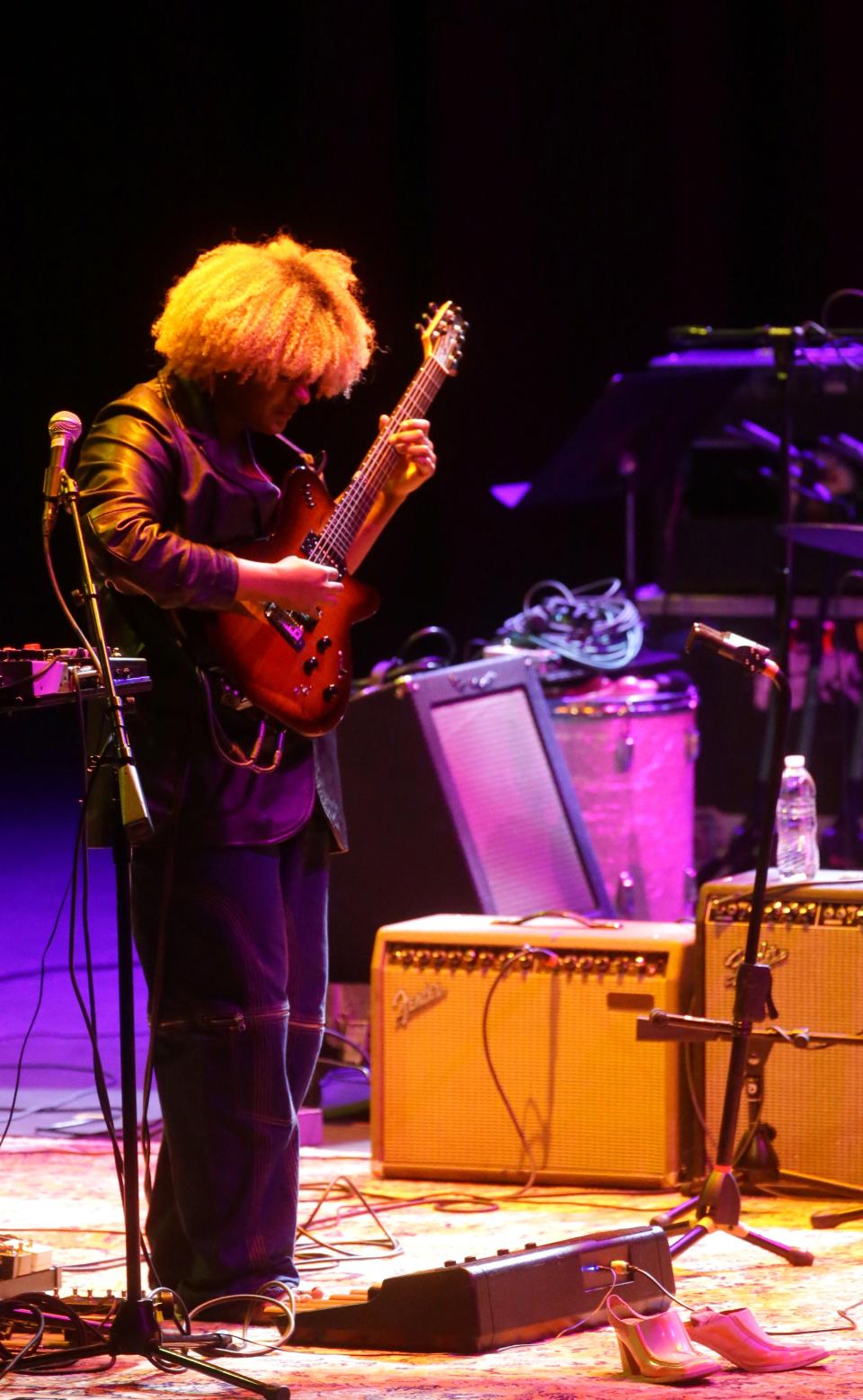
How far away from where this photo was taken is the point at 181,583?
330cm

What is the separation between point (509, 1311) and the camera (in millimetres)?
3312

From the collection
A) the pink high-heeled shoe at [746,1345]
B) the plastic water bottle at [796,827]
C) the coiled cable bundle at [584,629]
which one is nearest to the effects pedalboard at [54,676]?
the pink high-heeled shoe at [746,1345]

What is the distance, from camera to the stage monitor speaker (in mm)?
5297

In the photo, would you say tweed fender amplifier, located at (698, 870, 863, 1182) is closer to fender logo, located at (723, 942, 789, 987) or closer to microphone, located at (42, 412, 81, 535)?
fender logo, located at (723, 942, 789, 987)

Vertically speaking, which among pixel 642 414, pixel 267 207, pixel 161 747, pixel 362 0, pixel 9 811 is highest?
pixel 362 0

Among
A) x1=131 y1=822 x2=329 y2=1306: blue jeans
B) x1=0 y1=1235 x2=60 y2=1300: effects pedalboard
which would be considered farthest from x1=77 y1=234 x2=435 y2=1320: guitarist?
x1=0 y1=1235 x2=60 y2=1300: effects pedalboard

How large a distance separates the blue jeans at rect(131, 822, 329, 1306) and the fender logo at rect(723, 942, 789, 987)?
132 cm

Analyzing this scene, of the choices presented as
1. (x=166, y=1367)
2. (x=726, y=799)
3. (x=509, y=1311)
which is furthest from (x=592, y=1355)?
(x=726, y=799)

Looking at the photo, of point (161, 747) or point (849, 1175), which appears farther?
point (849, 1175)

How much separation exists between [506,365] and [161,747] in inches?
202

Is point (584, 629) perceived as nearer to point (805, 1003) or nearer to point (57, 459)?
point (805, 1003)

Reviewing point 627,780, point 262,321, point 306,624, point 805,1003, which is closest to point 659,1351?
point 306,624

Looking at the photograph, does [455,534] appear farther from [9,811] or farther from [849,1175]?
[849,1175]

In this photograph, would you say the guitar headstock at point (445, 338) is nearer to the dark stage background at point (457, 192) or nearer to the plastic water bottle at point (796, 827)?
the plastic water bottle at point (796, 827)
